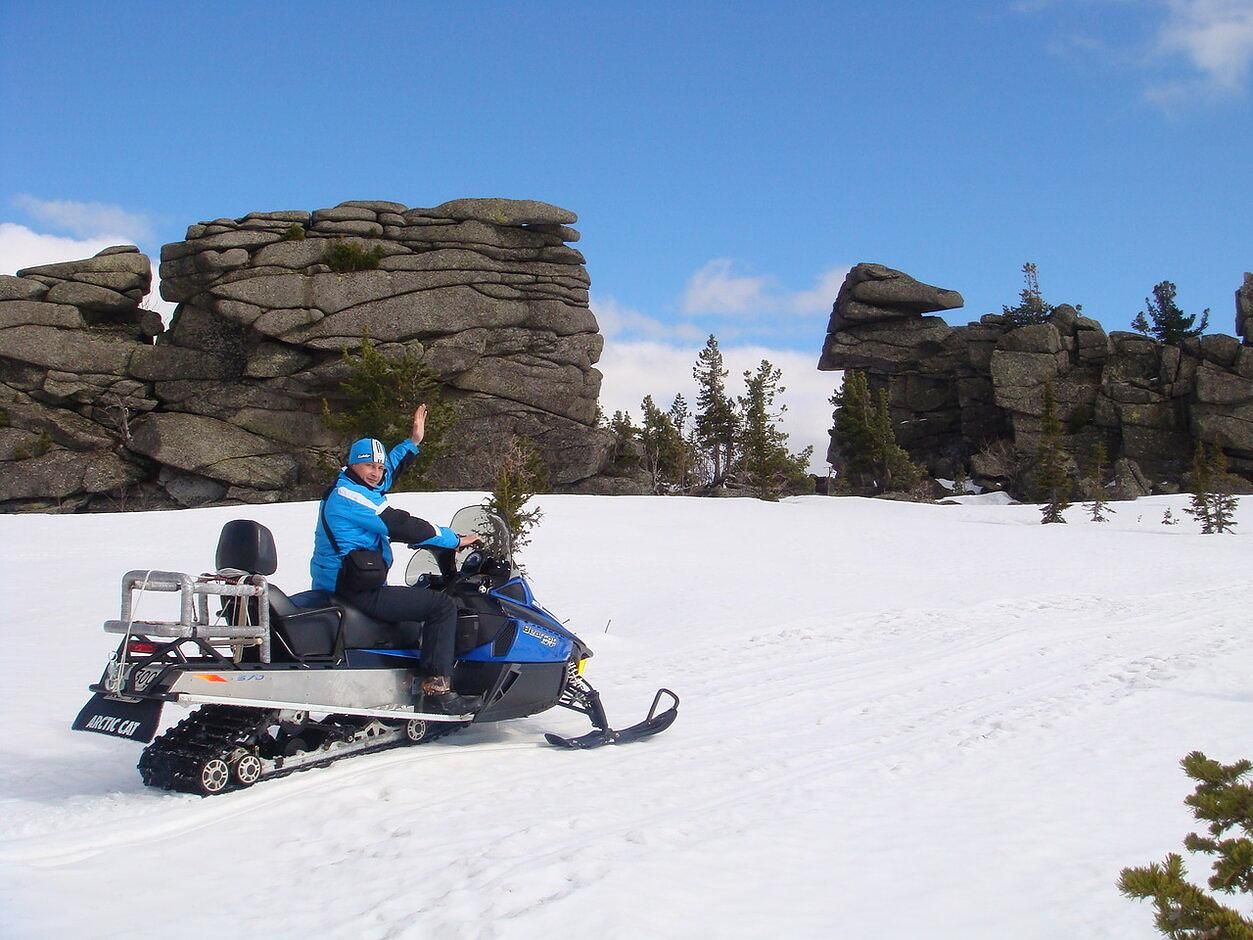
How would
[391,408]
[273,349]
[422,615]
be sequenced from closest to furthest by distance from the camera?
[422,615] → [391,408] → [273,349]

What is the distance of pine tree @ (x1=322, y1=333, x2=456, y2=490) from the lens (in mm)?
30275

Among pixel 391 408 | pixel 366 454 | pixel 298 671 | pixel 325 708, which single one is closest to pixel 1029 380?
pixel 391 408

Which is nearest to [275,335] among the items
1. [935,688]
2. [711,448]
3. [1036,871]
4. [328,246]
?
[328,246]

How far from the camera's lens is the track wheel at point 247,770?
5133 mm

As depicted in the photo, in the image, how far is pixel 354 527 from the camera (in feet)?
19.3

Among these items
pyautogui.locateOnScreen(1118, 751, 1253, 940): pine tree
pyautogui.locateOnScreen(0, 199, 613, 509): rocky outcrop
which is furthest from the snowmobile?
pyautogui.locateOnScreen(0, 199, 613, 509): rocky outcrop

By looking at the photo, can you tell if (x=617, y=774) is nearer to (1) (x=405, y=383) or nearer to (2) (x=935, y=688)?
(2) (x=935, y=688)

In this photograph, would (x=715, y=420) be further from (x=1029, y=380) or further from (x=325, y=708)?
(x=325, y=708)

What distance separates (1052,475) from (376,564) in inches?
1167

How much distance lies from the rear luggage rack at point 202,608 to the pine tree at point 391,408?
80.8 ft

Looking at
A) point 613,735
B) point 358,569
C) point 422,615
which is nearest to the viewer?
point 358,569

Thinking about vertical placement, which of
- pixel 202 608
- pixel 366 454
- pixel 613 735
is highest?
pixel 366 454

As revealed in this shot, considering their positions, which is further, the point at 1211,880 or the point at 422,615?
the point at 422,615

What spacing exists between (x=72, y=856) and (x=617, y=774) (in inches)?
107
